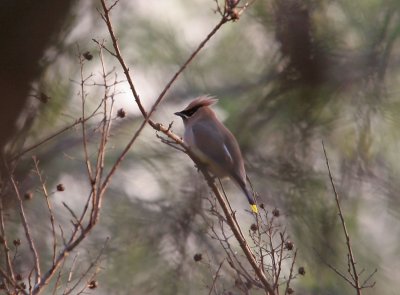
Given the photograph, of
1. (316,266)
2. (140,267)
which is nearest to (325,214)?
(316,266)

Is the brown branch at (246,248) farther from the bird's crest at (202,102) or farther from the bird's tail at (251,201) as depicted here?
the bird's crest at (202,102)

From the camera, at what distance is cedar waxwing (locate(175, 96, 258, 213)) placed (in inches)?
135

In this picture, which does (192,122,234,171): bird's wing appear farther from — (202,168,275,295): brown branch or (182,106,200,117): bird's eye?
(202,168,275,295): brown branch

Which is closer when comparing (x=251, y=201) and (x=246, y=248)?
(x=246, y=248)

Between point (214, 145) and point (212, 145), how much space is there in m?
0.02

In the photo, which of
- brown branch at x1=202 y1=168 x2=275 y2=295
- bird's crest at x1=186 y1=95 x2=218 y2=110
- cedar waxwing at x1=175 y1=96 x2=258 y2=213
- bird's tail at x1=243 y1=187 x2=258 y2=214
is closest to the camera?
brown branch at x1=202 y1=168 x2=275 y2=295

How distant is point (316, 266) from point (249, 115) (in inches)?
25.2

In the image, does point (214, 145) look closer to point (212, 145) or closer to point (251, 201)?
point (212, 145)

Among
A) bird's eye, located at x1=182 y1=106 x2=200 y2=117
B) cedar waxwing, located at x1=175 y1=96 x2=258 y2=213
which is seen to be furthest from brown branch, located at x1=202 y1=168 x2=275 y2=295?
bird's eye, located at x1=182 y1=106 x2=200 y2=117

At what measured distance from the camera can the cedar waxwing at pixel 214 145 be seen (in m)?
3.44

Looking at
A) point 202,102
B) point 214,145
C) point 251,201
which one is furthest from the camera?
point 202,102

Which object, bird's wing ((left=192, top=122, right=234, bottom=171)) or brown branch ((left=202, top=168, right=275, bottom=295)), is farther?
bird's wing ((left=192, top=122, right=234, bottom=171))

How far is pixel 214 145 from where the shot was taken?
351 cm

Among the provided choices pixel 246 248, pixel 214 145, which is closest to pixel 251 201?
pixel 214 145
